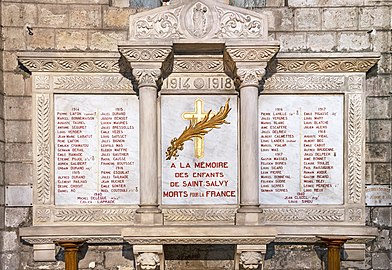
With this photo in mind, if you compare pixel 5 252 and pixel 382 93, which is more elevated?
pixel 382 93

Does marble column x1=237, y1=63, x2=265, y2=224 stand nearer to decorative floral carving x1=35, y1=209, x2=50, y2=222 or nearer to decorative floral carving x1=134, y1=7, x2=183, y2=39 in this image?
decorative floral carving x1=134, y1=7, x2=183, y2=39

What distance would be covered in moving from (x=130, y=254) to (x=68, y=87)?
2340 millimetres

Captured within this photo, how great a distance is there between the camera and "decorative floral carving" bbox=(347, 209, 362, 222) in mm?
6020

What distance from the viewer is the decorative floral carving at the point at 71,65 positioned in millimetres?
5965

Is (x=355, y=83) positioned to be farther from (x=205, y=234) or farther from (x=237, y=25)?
(x=205, y=234)

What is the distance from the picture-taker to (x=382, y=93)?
6215 mm

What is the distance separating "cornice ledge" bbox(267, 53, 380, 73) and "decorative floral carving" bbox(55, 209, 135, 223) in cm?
267

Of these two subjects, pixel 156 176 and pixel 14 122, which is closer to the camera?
pixel 156 176

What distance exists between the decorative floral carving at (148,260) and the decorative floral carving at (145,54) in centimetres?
230

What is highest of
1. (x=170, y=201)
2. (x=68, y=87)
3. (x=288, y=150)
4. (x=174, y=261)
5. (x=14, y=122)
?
(x=68, y=87)

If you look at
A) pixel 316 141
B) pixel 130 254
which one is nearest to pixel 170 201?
pixel 130 254

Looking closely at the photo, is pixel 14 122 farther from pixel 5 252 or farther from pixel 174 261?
pixel 174 261

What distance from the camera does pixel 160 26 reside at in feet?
18.4

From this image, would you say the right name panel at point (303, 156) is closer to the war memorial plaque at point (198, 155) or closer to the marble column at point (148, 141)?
the war memorial plaque at point (198, 155)
